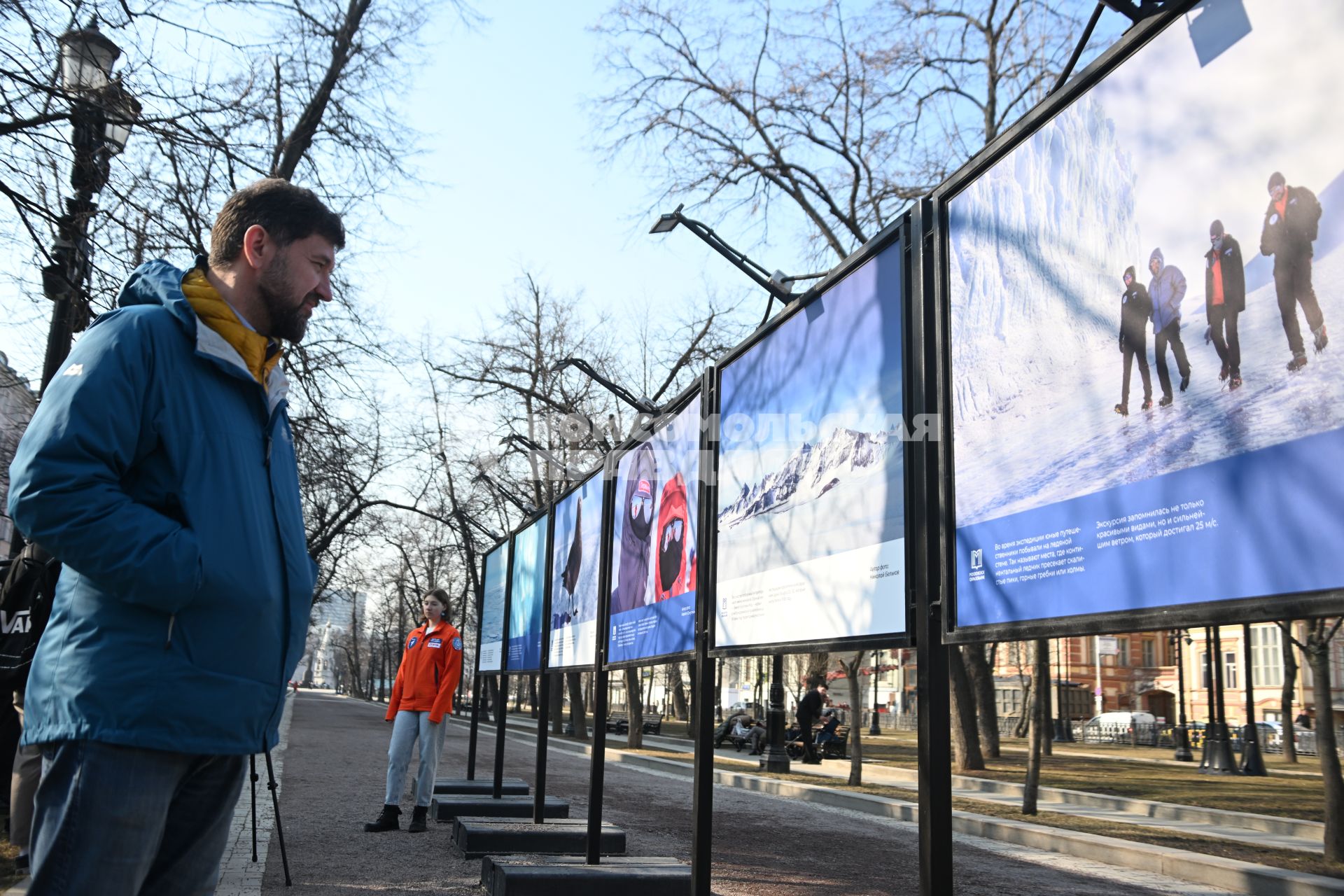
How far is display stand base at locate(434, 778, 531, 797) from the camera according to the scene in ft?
35.3

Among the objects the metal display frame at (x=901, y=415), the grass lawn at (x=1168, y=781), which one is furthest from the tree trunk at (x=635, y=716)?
the metal display frame at (x=901, y=415)

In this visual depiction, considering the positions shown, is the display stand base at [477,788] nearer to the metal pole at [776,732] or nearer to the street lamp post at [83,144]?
the street lamp post at [83,144]

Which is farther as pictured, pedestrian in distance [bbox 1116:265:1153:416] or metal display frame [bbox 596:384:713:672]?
metal display frame [bbox 596:384:713:672]

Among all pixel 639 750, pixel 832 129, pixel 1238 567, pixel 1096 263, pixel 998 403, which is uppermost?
pixel 832 129

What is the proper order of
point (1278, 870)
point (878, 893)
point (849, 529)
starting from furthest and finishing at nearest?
point (1278, 870) < point (878, 893) < point (849, 529)

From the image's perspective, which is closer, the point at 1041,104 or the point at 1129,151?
the point at 1129,151

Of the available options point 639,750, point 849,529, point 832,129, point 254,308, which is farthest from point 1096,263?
point 639,750

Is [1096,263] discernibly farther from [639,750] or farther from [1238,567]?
[639,750]

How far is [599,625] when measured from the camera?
749cm

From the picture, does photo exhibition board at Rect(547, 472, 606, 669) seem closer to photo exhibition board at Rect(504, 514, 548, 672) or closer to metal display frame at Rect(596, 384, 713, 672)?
metal display frame at Rect(596, 384, 713, 672)

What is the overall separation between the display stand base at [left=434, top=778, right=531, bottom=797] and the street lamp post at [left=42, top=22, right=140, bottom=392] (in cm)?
539

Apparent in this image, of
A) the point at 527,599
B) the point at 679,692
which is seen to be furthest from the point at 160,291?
the point at 679,692

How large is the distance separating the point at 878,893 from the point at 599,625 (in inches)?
101

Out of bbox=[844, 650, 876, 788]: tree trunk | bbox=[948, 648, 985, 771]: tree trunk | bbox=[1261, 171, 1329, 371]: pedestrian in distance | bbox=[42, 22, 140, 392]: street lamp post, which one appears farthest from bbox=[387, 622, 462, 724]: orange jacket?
bbox=[948, 648, 985, 771]: tree trunk
